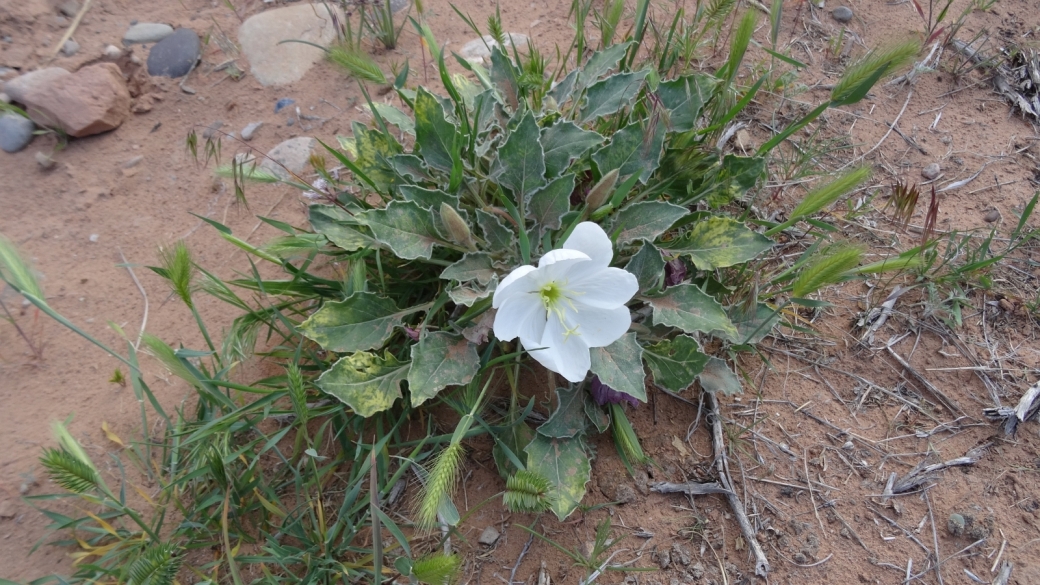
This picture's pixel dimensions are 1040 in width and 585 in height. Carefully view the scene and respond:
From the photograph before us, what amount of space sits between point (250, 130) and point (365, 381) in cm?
161

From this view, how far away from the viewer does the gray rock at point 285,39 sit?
10.1ft

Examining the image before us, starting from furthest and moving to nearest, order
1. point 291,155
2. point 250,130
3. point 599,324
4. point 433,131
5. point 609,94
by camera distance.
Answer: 1. point 250,130
2. point 291,155
3. point 609,94
4. point 433,131
5. point 599,324

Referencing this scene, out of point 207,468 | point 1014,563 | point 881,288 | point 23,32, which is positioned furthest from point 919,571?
point 23,32

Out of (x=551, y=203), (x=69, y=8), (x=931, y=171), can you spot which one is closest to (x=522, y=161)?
(x=551, y=203)

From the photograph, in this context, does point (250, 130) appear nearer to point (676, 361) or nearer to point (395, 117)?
point (395, 117)

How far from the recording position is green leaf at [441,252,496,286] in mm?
1817

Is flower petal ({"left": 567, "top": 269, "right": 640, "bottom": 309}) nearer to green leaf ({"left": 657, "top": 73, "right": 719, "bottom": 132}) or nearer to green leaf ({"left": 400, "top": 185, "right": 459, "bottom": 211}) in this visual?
green leaf ({"left": 400, "top": 185, "right": 459, "bottom": 211})

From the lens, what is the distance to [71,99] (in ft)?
9.16

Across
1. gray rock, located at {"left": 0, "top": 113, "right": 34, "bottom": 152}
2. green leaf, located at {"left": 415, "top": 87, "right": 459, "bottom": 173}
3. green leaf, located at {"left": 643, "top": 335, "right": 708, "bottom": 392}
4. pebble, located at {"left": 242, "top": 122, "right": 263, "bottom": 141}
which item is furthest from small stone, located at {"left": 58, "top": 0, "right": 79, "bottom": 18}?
green leaf, located at {"left": 643, "top": 335, "right": 708, "bottom": 392}

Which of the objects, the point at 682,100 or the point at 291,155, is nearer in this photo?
the point at 682,100

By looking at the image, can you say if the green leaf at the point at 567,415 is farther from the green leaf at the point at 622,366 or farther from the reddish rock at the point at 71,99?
the reddish rock at the point at 71,99

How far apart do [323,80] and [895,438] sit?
272cm

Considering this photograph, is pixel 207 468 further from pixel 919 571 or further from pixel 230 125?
pixel 919 571

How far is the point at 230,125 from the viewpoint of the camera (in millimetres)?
2895
